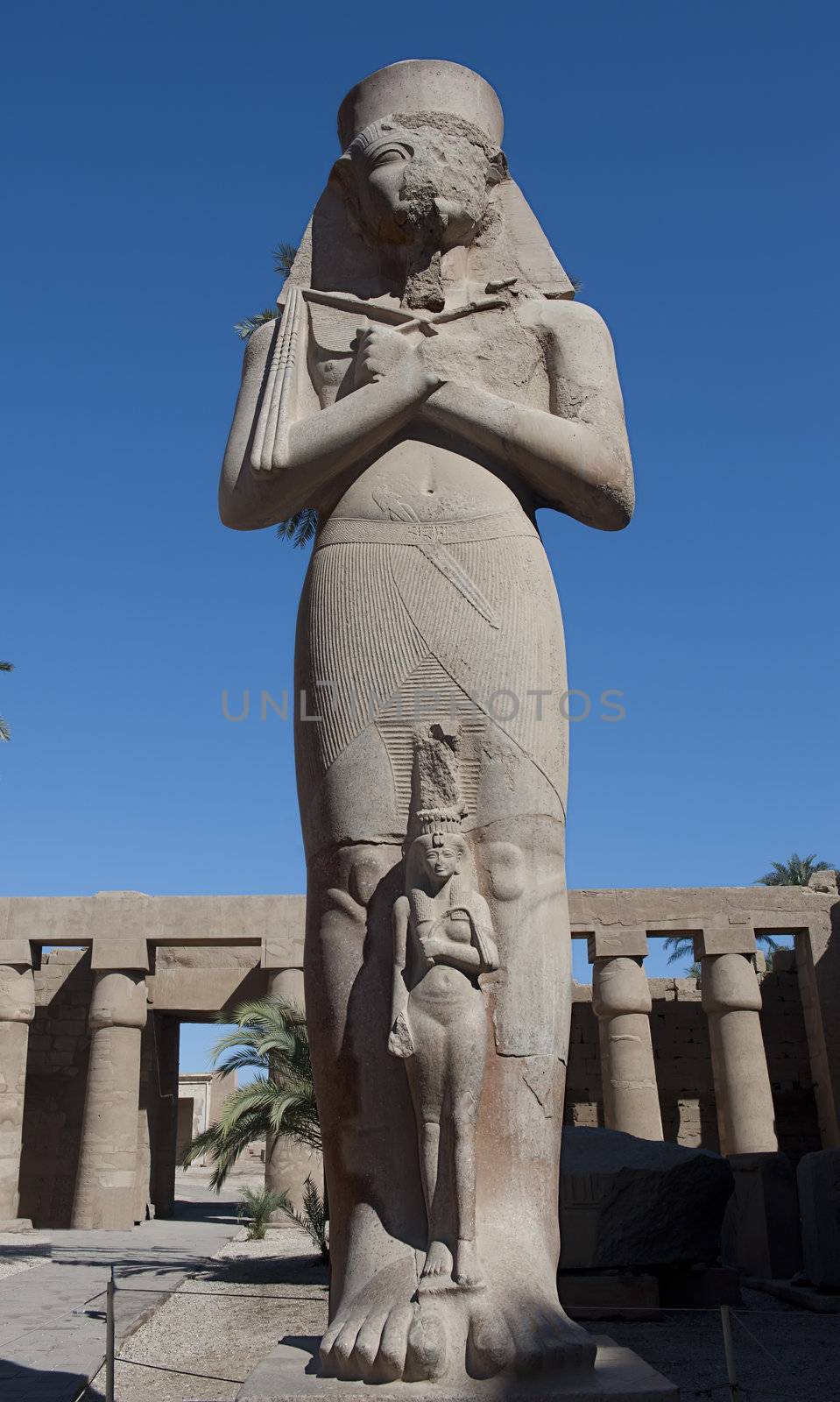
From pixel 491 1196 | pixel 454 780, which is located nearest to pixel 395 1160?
pixel 491 1196

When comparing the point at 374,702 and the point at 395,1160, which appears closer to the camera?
the point at 395,1160

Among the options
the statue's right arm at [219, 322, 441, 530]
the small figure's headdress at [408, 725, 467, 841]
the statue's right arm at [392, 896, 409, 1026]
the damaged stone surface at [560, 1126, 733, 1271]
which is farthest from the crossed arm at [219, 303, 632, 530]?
the damaged stone surface at [560, 1126, 733, 1271]

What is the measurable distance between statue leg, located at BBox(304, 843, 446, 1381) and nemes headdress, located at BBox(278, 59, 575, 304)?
5.76 feet

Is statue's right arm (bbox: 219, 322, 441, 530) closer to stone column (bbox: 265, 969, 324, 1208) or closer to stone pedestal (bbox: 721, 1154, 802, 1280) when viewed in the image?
stone pedestal (bbox: 721, 1154, 802, 1280)

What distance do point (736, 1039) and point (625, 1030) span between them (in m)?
1.46

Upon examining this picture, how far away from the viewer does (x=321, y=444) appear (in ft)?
10.8

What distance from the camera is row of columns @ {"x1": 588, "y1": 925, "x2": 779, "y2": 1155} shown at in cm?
1603

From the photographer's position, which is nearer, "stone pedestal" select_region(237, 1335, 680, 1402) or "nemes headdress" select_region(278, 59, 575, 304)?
"stone pedestal" select_region(237, 1335, 680, 1402)

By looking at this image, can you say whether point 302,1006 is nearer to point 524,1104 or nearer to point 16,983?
point 16,983

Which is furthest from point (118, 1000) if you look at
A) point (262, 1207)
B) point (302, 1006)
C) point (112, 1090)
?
point (262, 1207)

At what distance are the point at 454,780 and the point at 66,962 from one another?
1861cm

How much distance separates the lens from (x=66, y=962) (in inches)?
795

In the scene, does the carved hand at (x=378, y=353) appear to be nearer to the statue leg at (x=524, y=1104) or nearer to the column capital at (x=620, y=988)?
the statue leg at (x=524, y=1104)

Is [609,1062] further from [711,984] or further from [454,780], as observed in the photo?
[454,780]
